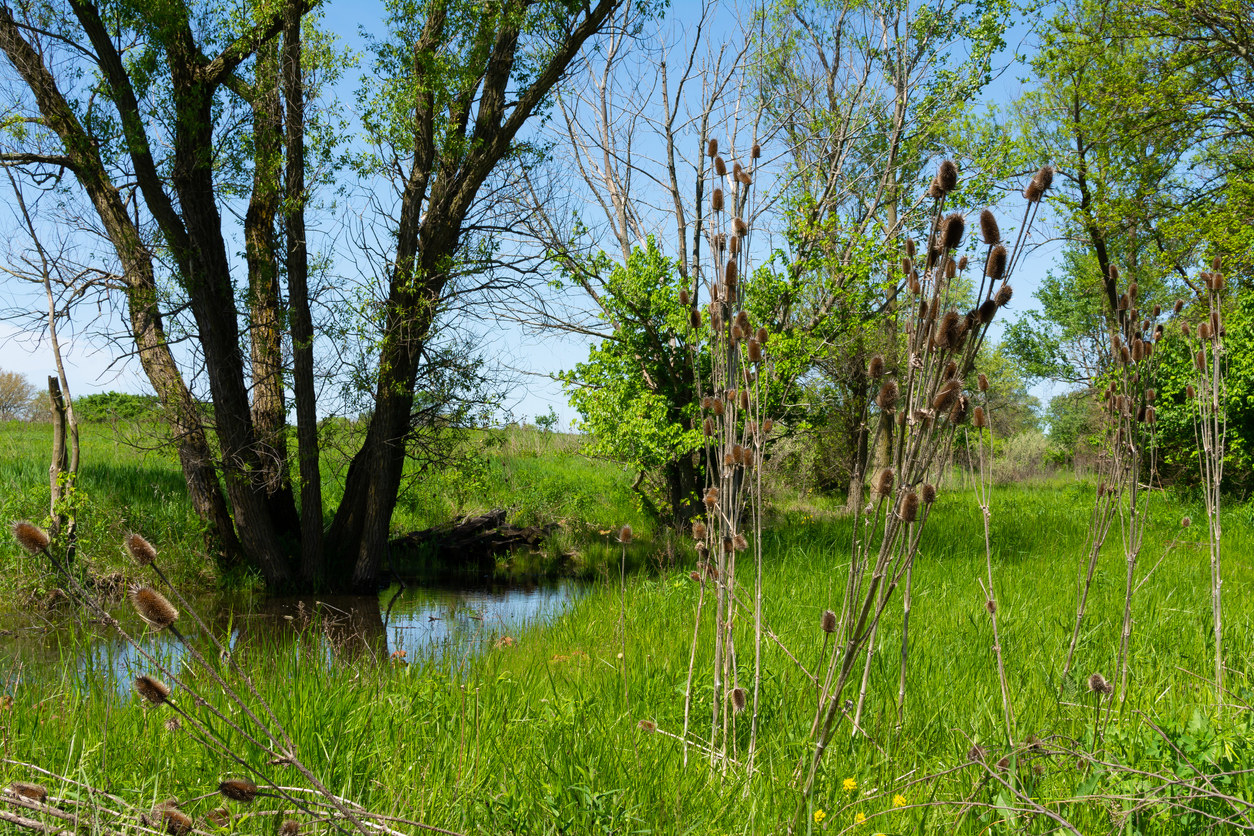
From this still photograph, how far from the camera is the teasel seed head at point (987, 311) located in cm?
140

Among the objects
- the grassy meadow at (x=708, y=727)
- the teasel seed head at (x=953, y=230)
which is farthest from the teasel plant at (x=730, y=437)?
the teasel seed head at (x=953, y=230)

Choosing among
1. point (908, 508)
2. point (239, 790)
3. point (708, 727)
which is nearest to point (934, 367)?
point (908, 508)

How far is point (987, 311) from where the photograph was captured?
1.40 m

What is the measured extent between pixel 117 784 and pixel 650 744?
1.51 meters

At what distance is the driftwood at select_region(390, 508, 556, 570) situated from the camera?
11250 millimetres

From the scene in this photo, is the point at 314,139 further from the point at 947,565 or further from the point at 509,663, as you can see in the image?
the point at 947,565

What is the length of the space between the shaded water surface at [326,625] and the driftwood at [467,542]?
1.61 metres

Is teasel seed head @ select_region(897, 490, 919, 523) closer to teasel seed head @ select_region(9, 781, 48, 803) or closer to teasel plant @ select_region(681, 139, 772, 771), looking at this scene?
teasel plant @ select_region(681, 139, 772, 771)

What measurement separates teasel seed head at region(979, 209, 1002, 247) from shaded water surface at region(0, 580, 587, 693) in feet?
11.6

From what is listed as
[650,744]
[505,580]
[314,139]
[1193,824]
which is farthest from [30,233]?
[1193,824]

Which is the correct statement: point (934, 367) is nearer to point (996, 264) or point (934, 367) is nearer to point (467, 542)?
point (996, 264)

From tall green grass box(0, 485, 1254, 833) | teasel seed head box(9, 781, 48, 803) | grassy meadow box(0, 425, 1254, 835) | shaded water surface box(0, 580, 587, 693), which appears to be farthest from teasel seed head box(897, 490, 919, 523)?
shaded water surface box(0, 580, 587, 693)

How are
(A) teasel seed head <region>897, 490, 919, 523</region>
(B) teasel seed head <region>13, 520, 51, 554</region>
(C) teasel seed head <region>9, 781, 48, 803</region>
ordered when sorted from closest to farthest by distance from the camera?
1. (B) teasel seed head <region>13, 520, 51, 554</region>
2. (A) teasel seed head <region>897, 490, 919, 523</region>
3. (C) teasel seed head <region>9, 781, 48, 803</region>

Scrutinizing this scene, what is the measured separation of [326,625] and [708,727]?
3.62 metres
